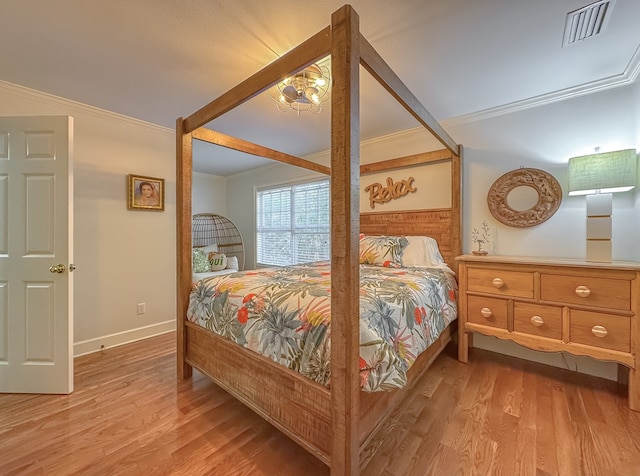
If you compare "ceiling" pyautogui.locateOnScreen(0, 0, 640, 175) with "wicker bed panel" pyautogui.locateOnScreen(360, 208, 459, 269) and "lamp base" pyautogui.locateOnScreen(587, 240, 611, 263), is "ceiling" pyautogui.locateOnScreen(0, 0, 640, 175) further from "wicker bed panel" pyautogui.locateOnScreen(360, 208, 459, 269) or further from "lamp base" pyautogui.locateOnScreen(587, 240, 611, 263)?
A: "lamp base" pyautogui.locateOnScreen(587, 240, 611, 263)

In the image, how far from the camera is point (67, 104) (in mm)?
2484

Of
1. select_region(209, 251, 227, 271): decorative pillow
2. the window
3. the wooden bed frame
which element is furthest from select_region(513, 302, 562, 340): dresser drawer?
select_region(209, 251, 227, 271): decorative pillow

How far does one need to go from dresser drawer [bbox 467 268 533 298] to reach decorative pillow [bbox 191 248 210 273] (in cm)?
351

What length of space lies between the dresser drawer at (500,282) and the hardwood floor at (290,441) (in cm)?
68

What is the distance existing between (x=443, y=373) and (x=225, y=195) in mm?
4748

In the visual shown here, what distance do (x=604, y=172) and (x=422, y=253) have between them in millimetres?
1421

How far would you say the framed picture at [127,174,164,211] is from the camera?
2.91 m

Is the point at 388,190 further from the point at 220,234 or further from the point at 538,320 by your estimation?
the point at 220,234

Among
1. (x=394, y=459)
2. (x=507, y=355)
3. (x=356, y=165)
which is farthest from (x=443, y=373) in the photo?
(x=356, y=165)

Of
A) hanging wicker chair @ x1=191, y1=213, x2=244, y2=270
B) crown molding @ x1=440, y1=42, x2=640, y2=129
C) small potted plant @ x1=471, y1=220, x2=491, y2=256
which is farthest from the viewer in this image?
hanging wicker chair @ x1=191, y1=213, x2=244, y2=270

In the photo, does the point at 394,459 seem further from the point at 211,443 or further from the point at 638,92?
the point at 638,92

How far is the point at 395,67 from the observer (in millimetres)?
1965

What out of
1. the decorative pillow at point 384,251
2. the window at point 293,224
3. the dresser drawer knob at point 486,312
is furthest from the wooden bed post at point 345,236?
the window at point 293,224

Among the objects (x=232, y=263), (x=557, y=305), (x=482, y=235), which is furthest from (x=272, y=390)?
(x=232, y=263)
